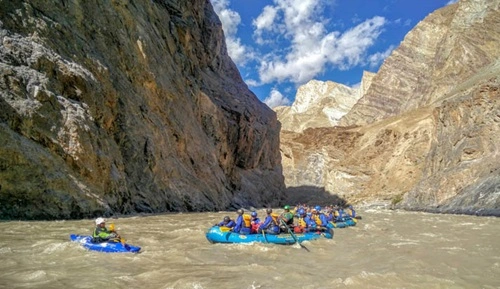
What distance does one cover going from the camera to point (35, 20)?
18.8 metres

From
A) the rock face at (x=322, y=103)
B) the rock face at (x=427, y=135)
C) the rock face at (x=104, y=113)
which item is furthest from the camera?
the rock face at (x=322, y=103)

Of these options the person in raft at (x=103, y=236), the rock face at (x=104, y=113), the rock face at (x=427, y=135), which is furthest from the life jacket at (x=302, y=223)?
the rock face at (x=427, y=135)

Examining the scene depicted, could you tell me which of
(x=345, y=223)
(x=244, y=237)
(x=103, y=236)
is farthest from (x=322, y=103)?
(x=103, y=236)

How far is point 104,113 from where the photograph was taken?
66.8 feet

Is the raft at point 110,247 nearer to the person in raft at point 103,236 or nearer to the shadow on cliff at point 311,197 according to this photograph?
the person in raft at point 103,236

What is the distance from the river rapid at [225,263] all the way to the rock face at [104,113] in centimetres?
243

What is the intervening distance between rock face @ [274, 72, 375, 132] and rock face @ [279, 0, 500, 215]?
3023cm

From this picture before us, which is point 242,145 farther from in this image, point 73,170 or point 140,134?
point 73,170

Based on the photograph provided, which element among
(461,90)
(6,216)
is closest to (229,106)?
(461,90)

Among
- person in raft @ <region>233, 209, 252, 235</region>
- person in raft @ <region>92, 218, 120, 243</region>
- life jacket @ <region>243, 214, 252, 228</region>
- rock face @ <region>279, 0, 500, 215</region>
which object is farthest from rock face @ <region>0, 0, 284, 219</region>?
rock face @ <region>279, 0, 500, 215</region>

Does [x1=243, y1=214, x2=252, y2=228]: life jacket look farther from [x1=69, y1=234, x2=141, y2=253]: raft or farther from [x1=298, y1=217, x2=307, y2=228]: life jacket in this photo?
[x1=69, y1=234, x2=141, y2=253]: raft

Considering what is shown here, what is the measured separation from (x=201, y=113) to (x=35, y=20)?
19.9 m

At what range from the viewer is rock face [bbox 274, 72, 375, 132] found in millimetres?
145750

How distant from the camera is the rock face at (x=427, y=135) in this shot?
37.5 m
